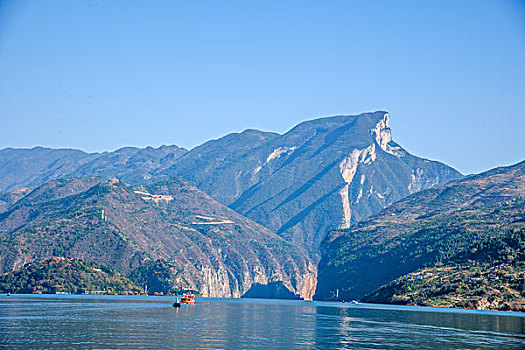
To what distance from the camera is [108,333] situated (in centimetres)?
14225

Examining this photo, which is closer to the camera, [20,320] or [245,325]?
[20,320]

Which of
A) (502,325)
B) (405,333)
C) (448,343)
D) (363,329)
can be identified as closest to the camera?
(448,343)

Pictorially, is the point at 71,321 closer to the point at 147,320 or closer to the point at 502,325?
the point at 147,320

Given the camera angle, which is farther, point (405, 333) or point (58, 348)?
point (405, 333)

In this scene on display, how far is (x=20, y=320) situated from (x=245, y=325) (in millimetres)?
58074

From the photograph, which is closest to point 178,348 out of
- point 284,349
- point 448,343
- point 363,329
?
point 284,349

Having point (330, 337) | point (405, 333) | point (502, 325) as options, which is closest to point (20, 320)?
point (330, 337)

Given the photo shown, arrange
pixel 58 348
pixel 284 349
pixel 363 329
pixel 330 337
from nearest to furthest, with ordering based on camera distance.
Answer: pixel 58 348 < pixel 284 349 < pixel 330 337 < pixel 363 329

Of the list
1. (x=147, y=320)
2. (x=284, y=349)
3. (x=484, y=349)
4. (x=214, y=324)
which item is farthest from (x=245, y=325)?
(x=484, y=349)

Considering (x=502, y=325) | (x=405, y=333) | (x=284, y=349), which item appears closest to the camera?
(x=284, y=349)

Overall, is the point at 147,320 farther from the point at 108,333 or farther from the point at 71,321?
the point at 108,333

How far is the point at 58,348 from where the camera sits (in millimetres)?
114562

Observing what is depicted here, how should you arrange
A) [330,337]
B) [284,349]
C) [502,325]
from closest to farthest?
[284,349] < [330,337] < [502,325]

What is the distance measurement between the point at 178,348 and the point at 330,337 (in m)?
44.6
